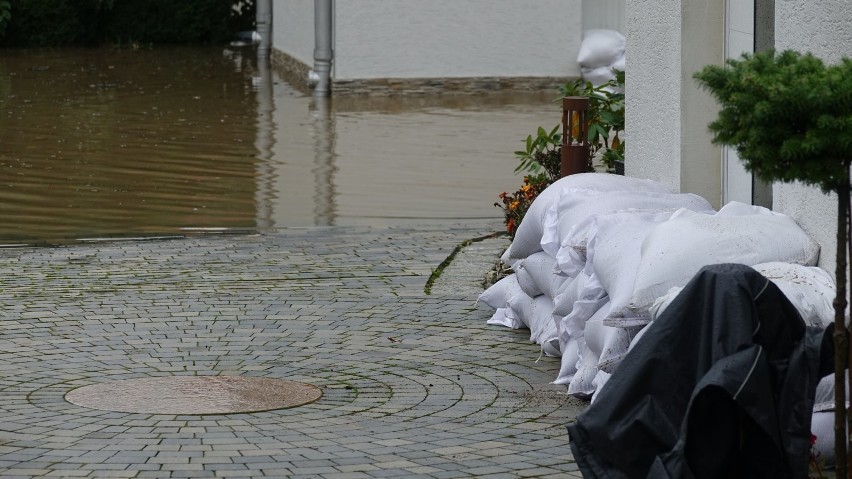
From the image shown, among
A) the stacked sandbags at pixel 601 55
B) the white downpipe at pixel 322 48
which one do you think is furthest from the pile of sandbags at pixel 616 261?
the stacked sandbags at pixel 601 55

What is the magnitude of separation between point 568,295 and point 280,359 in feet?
5.12

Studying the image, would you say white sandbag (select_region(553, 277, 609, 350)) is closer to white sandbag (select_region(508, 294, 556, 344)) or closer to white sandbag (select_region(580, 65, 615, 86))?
white sandbag (select_region(508, 294, 556, 344))

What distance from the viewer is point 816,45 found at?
617 cm

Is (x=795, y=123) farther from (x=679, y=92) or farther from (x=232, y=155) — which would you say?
(x=232, y=155)

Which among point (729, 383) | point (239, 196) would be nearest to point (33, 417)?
point (729, 383)

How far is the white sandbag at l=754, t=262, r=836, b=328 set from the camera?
5418 mm

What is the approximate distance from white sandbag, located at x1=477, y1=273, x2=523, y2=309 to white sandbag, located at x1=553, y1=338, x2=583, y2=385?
4.70 ft

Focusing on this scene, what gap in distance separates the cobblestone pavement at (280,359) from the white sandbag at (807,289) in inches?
42.3

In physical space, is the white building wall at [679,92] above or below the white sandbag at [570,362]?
above

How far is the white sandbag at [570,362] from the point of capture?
6879mm

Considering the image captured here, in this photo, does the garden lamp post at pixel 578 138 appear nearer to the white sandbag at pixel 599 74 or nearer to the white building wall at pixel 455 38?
the white sandbag at pixel 599 74

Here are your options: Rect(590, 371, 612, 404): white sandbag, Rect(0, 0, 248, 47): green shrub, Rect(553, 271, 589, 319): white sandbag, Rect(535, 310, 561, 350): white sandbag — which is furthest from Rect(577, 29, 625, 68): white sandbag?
Rect(590, 371, 612, 404): white sandbag

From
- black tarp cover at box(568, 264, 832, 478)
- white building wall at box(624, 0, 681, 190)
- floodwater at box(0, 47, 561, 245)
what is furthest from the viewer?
floodwater at box(0, 47, 561, 245)

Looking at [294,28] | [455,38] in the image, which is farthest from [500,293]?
[294,28]
